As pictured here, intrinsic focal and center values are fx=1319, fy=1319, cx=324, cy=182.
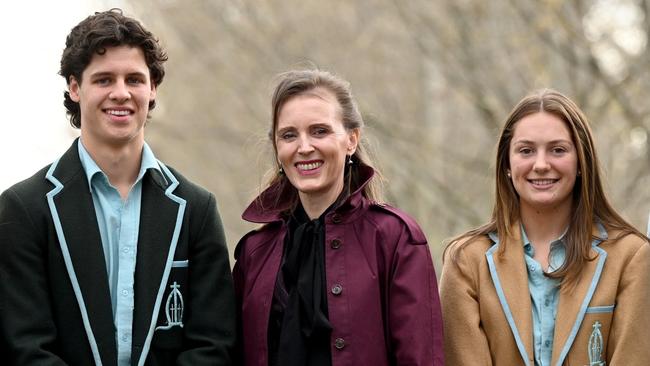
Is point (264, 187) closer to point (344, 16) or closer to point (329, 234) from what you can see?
point (329, 234)

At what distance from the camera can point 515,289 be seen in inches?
221

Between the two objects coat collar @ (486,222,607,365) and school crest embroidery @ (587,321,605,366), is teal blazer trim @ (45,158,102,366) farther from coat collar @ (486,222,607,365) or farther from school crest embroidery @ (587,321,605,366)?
school crest embroidery @ (587,321,605,366)

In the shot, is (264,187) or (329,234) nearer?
(329,234)

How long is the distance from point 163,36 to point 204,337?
1048 cm

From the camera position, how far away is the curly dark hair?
5.50 meters

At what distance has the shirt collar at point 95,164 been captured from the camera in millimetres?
5516

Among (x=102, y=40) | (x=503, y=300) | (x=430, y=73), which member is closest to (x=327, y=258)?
(x=503, y=300)

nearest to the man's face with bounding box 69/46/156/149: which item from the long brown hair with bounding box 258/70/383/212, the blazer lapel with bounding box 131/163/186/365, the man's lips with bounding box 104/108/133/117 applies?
the man's lips with bounding box 104/108/133/117

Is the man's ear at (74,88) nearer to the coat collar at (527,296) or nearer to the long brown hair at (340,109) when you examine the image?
the long brown hair at (340,109)

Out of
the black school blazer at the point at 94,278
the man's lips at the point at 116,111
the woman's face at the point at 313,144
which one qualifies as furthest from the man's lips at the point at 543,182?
the man's lips at the point at 116,111

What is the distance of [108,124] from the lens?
18.0 feet

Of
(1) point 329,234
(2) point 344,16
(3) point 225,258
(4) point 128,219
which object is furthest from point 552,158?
(2) point 344,16

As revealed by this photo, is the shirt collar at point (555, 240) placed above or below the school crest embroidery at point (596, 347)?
above

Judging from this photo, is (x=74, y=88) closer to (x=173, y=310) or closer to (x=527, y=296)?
(x=173, y=310)
